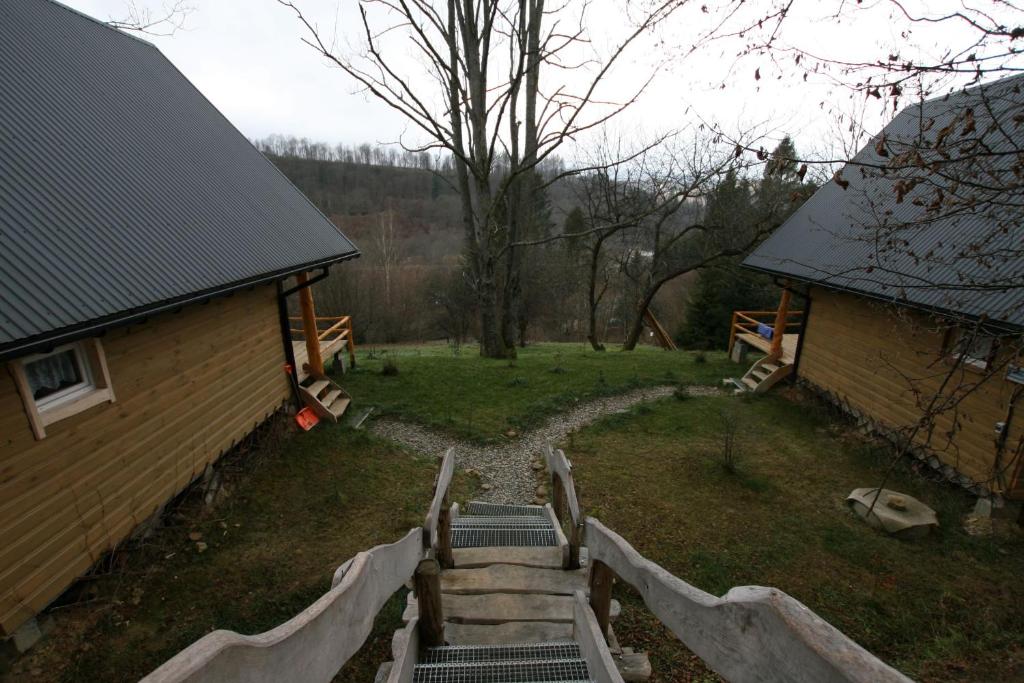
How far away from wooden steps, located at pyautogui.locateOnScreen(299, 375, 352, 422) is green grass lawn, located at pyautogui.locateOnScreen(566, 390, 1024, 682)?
4742mm

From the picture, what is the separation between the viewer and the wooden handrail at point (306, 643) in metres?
1.04

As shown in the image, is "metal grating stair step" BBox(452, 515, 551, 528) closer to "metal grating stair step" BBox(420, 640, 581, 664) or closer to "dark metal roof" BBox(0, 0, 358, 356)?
"metal grating stair step" BBox(420, 640, 581, 664)

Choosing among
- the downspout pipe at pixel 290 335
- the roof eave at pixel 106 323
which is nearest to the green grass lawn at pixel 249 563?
the downspout pipe at pixel 290 335

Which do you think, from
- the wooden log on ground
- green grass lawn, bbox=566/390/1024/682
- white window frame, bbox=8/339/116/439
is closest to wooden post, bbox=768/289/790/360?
green grass lawn, bbox=566/390/1024/682

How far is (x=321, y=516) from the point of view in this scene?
6.37 meters

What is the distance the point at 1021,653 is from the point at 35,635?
28.8 ft

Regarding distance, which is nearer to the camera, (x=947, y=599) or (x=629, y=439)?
(x=947, y=599)

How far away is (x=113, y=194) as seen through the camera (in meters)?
5.56

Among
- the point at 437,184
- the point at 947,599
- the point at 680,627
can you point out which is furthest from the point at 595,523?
the point at 437,184

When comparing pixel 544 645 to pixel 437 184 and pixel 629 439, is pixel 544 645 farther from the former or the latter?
pixel 437 184

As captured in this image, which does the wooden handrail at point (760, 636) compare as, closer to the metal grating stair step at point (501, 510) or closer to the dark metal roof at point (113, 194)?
the metal grating stair step at point (501, 510)

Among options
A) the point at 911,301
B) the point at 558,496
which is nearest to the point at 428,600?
the point at 558,496

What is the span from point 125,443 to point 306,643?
523cm

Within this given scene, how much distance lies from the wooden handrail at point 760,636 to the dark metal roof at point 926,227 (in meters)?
2.51
